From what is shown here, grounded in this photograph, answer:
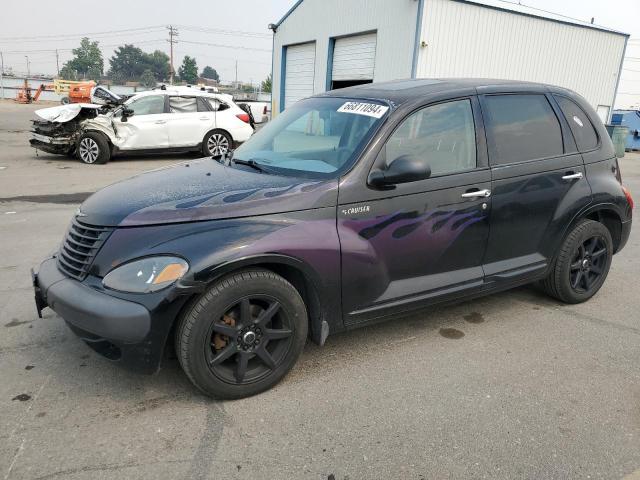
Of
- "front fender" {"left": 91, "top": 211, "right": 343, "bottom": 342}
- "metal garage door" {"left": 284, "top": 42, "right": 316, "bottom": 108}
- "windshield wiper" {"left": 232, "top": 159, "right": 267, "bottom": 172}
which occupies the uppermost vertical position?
"metal garage door" {"left": 284, "top": 42, "right": 316, "bottom": 108}

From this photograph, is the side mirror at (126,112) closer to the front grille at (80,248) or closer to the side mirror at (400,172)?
the front grille at (80,248)

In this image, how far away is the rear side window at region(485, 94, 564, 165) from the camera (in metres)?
3.66

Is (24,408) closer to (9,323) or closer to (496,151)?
(9,323)

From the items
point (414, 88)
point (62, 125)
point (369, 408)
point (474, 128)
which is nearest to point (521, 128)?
point (474, 128)

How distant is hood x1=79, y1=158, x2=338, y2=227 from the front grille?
53mm

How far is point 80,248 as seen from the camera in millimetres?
2883

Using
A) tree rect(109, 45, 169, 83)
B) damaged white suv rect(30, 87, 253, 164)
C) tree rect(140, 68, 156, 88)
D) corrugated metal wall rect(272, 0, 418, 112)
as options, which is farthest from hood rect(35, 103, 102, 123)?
tree rect(109, 45, 169, 83)

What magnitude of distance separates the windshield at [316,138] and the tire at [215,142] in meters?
9.26

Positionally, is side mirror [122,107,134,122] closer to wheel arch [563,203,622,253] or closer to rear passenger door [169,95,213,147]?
rear passenger door [169,95,213,147]

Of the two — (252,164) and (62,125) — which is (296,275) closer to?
(252,164)

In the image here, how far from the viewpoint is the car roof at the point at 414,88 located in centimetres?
344

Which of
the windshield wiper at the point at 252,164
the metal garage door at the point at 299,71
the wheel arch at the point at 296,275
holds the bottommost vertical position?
the wheel arch at the point at 296,275

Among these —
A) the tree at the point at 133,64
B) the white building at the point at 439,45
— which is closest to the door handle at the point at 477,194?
the white building at the point at 439,45

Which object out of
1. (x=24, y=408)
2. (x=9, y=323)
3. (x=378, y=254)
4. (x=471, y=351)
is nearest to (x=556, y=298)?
(x=471, y=351)
